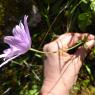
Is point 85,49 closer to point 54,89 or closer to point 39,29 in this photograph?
point 54,89

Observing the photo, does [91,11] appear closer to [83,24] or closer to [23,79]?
[83,24]

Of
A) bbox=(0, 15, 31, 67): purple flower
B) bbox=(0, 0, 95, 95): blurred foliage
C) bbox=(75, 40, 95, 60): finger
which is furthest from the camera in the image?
bbox=(0, 0, 95, 95): blurred foliage

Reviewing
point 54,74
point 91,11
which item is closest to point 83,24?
point 91,11

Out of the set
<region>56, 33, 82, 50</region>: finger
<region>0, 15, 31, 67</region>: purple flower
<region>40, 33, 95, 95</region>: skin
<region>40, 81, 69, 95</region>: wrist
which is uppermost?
<region>0, 15, 31, 67</region>: purple flower

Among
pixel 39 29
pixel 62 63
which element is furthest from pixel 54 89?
pixel 39 29

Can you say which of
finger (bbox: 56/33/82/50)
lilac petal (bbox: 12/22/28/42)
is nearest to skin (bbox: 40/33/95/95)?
finger (bbox: 56/33/82/50)

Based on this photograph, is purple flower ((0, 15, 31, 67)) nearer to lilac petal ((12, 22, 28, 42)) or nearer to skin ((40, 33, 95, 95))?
lilac petal ((12, 22, 28, 42))
